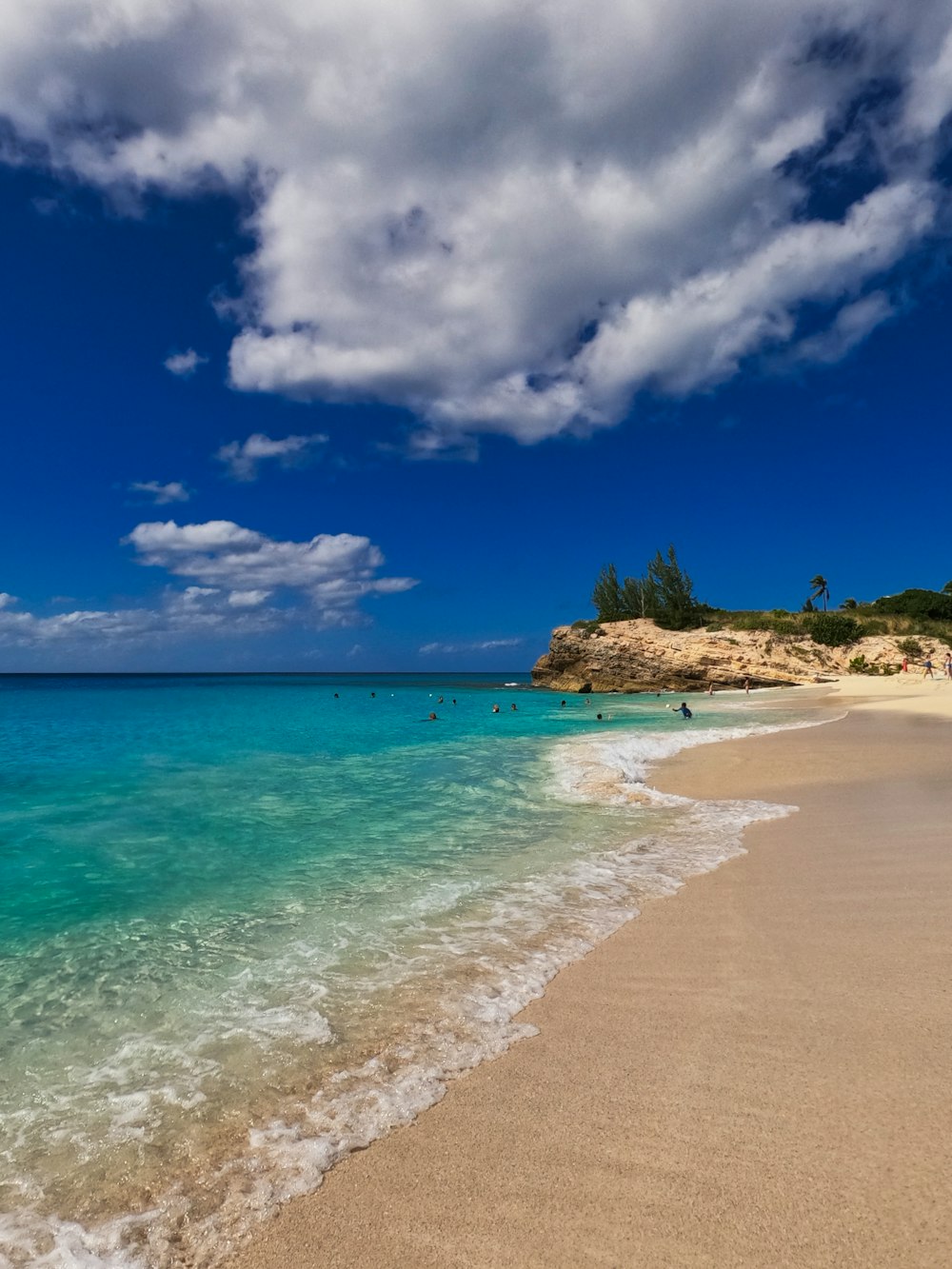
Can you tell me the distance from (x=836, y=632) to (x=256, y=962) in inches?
2935

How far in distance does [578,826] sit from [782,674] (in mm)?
62146

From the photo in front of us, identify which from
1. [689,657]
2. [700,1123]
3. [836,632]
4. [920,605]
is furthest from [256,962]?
[920,605]

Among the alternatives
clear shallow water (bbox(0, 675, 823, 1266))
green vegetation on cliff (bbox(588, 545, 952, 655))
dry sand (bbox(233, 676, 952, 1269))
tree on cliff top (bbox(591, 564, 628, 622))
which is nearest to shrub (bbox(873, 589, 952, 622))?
green vegetation on cliff (bbox(588, 545, 952, 655))

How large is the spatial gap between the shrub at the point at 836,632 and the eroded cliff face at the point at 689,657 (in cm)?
72

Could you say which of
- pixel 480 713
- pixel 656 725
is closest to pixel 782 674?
pixel 480 713

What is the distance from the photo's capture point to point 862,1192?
2.76 meters

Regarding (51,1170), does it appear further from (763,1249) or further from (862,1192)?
(862,1192)

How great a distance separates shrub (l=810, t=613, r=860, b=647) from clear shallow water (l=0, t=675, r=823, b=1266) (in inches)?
2446

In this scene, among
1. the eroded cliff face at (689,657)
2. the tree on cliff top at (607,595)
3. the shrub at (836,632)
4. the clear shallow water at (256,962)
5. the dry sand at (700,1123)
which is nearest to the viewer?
the dry sand at (700,1123)

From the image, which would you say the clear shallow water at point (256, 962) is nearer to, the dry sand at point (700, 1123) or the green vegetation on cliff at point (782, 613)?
the dry sand at point (700, 1123)

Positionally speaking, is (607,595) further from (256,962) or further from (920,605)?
(256,962)

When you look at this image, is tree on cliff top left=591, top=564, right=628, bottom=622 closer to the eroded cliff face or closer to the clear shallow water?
the eroded cliff face

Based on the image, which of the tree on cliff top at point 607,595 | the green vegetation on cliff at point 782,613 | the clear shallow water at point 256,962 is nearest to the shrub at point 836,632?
the green vegetation on cliff at point 782,613

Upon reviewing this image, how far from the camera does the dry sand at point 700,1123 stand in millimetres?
2631
